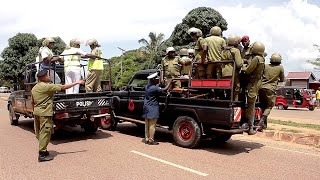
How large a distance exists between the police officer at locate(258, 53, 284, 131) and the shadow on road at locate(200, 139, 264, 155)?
0.72 metres

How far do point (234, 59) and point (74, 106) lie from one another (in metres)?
3.96

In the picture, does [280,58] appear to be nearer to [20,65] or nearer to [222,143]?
[222,143]

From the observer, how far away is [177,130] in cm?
783

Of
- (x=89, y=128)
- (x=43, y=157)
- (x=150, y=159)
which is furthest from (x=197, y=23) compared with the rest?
(x=43, y=157)

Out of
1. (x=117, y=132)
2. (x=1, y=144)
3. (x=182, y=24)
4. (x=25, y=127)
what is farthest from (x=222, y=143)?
(x=182, y=24)

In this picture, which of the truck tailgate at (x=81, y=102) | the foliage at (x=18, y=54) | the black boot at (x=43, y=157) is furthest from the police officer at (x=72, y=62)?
the foliage at (x=18, y=54)

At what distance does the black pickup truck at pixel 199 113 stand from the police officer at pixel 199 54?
13.2 inches

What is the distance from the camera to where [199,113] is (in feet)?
24.1

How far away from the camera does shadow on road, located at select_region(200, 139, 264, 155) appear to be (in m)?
7.52

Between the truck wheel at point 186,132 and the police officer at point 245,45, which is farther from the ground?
the police officer at point 245,45

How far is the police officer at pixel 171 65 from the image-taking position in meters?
8.89

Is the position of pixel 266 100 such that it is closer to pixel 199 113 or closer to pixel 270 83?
pixel 270 83

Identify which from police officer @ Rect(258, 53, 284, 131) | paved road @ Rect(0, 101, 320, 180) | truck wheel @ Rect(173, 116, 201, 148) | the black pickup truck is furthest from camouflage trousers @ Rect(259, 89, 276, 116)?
truck wheel @ Rect(173, 116, 201, 148)

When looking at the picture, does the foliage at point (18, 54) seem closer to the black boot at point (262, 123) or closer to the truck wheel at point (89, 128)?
the truck wheel at point (89, 128)
